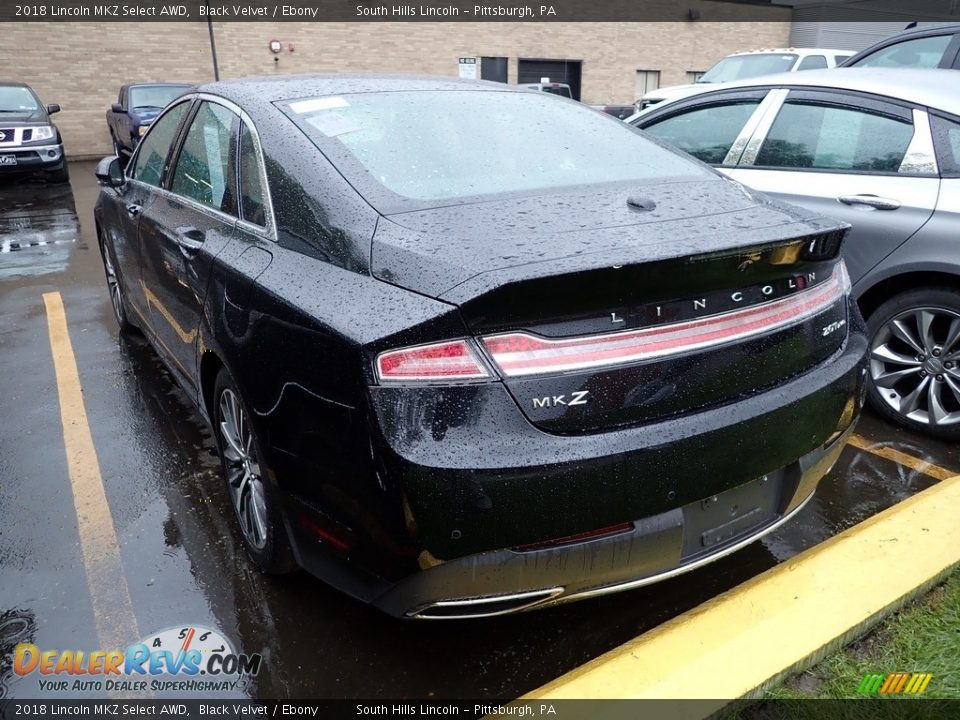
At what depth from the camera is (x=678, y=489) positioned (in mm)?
1889

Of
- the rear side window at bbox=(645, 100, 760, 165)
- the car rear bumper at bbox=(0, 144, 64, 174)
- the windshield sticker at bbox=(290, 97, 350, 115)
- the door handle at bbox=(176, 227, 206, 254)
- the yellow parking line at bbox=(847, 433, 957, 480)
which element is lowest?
the car rear bumper at bbox=(0, 144, 64, 174)

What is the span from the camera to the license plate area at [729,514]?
199 cm

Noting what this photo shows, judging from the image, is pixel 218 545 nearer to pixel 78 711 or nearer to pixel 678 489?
pixel 78 711

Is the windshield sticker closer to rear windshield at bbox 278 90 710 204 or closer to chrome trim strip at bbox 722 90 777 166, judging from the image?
rear windshield at bbox 278 90 710 204

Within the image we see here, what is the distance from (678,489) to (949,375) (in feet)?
7.68

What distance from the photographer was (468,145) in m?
2.53

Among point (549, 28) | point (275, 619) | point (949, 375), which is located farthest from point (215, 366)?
point (549, 28)

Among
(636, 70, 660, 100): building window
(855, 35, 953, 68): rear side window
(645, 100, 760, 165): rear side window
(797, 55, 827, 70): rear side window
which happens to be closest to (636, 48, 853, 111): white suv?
(797, 55, 827, 70): rear side window

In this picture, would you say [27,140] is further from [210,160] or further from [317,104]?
[317,104]

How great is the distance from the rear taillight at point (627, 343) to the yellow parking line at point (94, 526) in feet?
5.18

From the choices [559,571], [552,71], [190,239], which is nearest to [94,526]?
[190,239]

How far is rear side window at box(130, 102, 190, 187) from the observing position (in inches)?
141

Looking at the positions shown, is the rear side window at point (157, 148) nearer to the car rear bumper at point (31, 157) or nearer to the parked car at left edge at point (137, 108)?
the car rear bumper at point (31, 157)

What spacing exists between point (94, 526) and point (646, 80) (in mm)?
25254
